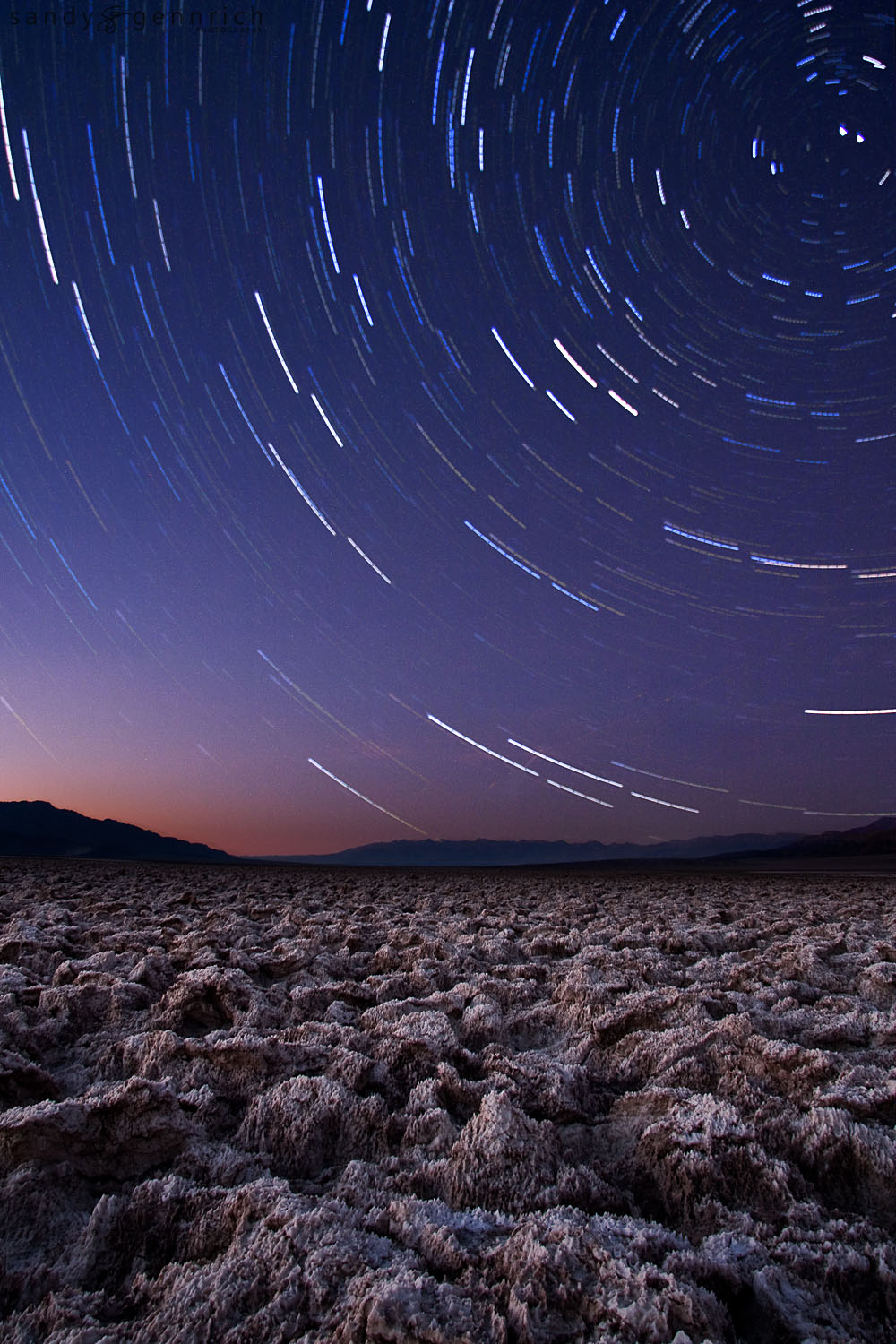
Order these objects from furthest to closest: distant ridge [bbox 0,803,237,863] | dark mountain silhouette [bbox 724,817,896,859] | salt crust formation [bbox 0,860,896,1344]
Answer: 1. distant ridge [bbox 0,803,237,863]
2. dark mountain silhouette [bbox 724,817,896,859]
3. salt crust formation [bbox 0,860,896,1344]

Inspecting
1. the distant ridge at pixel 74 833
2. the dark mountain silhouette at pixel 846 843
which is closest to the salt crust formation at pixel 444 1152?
the dark mountain silhouette at pixel 846 843

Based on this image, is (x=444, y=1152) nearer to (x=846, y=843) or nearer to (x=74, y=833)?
(x=846, y=843)

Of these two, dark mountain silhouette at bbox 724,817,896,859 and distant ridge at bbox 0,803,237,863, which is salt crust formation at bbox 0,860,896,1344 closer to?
dark mountain silhouette at bbox 724,817,896,859

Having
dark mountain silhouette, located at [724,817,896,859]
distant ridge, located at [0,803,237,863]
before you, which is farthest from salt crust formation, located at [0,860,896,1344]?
distant ridge, located at [0,803,237,863]

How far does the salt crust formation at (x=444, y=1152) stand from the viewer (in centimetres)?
134

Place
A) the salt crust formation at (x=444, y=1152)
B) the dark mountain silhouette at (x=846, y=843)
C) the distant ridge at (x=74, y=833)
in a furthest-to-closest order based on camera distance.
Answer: the distant ridge at (x=74, y=833) → the dark mountain silhouette at (x=846, y=843) → the salt crust formation at (x=444, y=1152)

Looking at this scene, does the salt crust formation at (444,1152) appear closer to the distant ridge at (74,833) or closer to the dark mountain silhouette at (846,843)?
the dark mountain silhouette at (846,843)

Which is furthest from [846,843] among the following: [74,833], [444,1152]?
[74,833]

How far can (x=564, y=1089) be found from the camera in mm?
2367

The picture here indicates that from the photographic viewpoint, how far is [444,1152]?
202cm

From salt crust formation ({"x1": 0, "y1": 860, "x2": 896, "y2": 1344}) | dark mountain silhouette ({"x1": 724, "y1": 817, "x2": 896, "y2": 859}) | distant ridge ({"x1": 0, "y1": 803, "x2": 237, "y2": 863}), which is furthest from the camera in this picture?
distant ridge ({"x1": 0, "y1": 803, "x2": 237, "y2": 863})

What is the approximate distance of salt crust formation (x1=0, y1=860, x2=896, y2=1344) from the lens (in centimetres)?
134

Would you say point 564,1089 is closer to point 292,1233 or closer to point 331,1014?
point 292,1233

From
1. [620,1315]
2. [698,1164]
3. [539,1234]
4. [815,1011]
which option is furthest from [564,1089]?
[815,1011]
